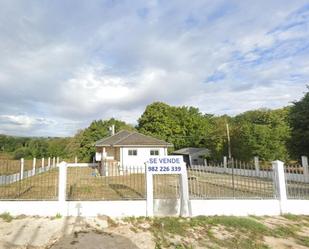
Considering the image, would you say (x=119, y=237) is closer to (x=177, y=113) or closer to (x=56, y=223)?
(x=56, y=223)

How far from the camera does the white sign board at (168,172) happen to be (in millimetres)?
9156

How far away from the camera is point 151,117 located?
44312 millimetres

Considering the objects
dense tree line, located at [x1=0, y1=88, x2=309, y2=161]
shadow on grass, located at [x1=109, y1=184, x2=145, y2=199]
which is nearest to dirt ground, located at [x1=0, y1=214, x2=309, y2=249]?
shadow on grass, located at [x1=109, y1=184, x2=145, y2=199]

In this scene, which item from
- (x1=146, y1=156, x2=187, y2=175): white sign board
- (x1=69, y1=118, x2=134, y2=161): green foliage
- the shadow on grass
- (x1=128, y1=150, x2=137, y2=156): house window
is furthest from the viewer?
(x1=69, y1=118, x2=134, y2=161): green foliage

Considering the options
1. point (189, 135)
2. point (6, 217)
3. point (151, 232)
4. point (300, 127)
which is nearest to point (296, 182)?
point (151, 232)

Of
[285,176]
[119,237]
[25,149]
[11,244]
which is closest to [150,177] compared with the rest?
[119,237]

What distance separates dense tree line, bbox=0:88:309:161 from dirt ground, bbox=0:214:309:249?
19.2m

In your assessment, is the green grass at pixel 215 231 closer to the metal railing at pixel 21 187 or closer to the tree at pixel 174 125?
the metal railing at pixel 21 187

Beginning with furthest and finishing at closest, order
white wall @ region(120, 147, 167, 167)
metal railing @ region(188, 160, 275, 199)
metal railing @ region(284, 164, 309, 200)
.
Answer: white wall @ region(120, 147, 167, 167) → metal railing @ region(188, 160, 275, 199) → metal railing @ region(284, 164, 309, 200)

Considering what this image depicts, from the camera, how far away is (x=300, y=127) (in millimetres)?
20234

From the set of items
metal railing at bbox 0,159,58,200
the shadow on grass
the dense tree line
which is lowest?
the shadow on grass

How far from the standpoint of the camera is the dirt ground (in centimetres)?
713

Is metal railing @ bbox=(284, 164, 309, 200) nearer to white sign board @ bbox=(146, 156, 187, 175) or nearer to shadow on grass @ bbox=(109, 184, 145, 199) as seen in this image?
white sign board @ bbox=(146, 156, 187, 175)

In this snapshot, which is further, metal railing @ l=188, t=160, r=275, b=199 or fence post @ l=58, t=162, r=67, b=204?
metal railing @ l=188, t=160, r=275, b=199
